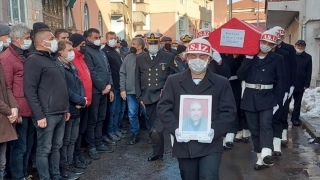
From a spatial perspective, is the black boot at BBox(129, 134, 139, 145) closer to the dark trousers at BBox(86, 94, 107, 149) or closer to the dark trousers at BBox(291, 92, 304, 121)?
the dark trousers at BBox(86, 94, 107, 149)

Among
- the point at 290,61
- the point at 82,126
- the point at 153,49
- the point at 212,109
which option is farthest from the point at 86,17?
the point at 212,109

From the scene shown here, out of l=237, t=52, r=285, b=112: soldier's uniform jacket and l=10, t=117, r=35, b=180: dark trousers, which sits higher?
l=237, t=52, r=285, b=112: soldier's uniform jacket

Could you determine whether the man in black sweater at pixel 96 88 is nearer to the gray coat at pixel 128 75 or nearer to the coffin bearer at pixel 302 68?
the gray coat at pixel 128 75

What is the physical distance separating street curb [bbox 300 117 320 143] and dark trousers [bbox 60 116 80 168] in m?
4.70

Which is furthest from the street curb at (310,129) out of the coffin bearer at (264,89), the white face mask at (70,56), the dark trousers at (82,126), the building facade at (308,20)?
the building facade at (308,20)

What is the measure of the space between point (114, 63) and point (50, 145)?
325 cm

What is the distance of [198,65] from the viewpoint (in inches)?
148

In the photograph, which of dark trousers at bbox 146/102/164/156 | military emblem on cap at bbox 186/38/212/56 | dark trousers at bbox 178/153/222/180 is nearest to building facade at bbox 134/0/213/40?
dark trousers at bbox 146/102/164/156

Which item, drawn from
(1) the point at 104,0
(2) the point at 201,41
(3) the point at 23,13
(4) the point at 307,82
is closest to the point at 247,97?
(2) the point at 201,41

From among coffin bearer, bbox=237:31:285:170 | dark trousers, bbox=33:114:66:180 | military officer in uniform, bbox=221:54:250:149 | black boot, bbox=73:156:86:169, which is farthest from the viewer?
military officer in uniform, bbox=221:54:250:149

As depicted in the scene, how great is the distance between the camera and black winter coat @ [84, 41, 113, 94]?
21.2 feet

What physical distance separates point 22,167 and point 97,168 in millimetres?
1288

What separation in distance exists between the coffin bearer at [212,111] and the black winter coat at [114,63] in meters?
4.08

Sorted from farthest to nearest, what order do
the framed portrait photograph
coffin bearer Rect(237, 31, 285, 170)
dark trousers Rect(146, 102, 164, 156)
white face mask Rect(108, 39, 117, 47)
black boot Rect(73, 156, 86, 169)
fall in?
white face mask Rect(108, 39, 117, 47), dark trousers Rect(146, 102, 164, 156), black boot Rect(73, 156, 86, 169), coffin bearer Rect(237, 31, 285, 170), the framed portrait photograph
